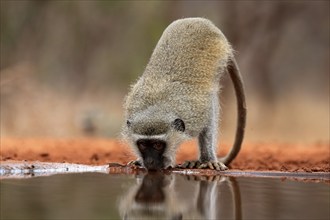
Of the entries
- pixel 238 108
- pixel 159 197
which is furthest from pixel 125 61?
pixel 159 197

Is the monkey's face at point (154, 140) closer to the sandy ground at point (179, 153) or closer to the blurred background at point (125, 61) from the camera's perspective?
the sandy ground at point (179, 153)

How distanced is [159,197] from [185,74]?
121 inches

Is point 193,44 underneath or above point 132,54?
underneath

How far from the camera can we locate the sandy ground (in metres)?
10.6

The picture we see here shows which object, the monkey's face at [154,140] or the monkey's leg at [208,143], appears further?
the monkey's leg at [208,143]

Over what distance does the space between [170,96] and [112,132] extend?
9.46 meters

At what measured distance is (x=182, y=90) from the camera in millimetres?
8398

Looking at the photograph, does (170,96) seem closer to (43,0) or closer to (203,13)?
(203,13)

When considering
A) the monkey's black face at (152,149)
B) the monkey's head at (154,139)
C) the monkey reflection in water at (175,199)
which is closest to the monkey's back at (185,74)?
the monkey's head at (154,139)

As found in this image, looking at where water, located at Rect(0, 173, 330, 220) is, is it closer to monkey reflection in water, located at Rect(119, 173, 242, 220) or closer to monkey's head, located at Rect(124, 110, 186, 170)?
monkey reflection in water, located at Rect(119, 173, 242, 220)

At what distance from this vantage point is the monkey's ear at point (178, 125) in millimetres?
8047

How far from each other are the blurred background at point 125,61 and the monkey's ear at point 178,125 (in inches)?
326

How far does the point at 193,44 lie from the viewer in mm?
8859

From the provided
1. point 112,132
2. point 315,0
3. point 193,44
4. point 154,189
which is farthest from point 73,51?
point 154,189
